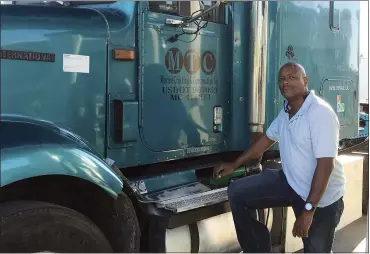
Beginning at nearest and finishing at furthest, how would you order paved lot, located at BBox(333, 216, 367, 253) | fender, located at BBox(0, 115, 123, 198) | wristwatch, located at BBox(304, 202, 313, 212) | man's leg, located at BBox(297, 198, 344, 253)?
fender, located at BBox(0, 115, 123, 198)
wristwatch, located at BBox(304, 202, 313, 212)
man's leg, located at BBox(297, 198, 344, 253)
paved lot, located at BBox(333, 216, 367, 253)

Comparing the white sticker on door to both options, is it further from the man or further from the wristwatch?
the wristwatch

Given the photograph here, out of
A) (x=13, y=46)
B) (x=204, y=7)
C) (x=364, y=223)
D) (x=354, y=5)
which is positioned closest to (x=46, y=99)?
(x=13, y=46)

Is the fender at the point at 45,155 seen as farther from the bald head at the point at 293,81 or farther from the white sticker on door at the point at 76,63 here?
the bald head at the point at 293,81

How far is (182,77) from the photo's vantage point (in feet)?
11.2

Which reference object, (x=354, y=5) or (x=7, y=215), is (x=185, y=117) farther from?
(x=354, y=5)

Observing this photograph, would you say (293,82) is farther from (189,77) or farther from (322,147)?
(189,77)

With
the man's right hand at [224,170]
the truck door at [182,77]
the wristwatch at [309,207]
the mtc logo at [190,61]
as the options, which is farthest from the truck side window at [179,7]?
the wristwatch at [309,207]

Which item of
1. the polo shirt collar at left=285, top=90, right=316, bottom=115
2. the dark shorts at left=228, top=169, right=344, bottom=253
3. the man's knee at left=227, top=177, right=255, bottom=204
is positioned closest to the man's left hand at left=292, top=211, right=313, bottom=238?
the dark shorts at left=228, top=169, right=344, bottom=253

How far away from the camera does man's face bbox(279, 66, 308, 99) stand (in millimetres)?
3158

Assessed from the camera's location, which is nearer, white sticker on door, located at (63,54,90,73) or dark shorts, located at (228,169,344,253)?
white sticker on door, located at (63,54,90,73)

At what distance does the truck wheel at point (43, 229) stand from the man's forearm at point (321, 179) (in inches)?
50.3

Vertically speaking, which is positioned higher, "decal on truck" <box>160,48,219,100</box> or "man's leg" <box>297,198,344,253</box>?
"decal on truck" <box>160,48,219,100</box>

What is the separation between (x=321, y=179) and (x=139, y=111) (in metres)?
1.21

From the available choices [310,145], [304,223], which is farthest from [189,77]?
[304,223]
